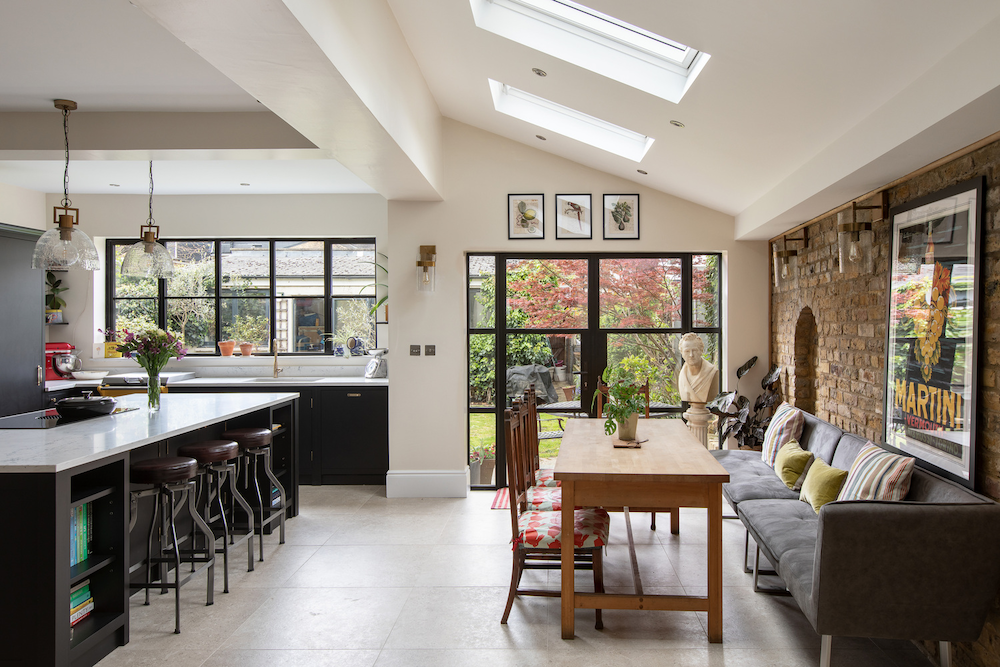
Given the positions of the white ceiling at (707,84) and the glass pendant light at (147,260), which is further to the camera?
the glass pendant light at (147,260)

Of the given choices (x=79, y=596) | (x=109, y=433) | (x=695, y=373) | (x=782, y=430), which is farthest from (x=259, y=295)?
(x=782, y=430)

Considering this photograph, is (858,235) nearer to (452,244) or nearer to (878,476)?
(878,476)

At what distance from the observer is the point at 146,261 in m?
4.40

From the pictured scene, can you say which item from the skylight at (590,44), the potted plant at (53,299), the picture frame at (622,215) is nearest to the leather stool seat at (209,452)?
the skylight at (590,44)

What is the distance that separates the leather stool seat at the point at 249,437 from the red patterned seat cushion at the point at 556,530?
6.09ft

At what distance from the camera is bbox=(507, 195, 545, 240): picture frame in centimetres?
553

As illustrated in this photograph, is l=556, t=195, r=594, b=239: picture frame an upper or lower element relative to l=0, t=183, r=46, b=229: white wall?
lower

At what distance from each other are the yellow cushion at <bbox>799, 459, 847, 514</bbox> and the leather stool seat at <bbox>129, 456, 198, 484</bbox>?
3283 mm

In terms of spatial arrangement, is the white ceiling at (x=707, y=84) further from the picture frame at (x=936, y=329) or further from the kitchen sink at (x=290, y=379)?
the kitchen sink at (x=290, y=379)

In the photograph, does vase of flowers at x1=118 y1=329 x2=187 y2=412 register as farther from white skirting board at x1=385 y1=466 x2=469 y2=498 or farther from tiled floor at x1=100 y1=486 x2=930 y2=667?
white skirting board at x1=385 y1=466 x2=469 y2=498

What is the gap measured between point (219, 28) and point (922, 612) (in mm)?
3320

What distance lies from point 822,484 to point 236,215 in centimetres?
615

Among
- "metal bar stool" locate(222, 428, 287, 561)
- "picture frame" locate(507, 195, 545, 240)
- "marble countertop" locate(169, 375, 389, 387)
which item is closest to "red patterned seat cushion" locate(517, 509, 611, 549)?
"metal bar stool" locate(222, 428, 287, 561)

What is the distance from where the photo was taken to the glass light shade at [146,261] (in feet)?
14.3
